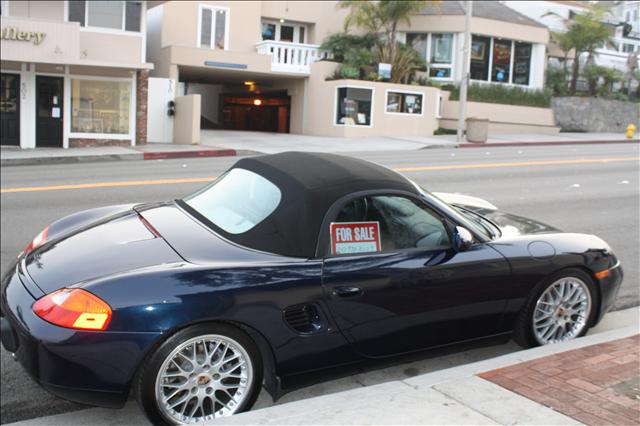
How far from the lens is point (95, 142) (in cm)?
2153

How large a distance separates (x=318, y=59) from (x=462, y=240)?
82.5 ft

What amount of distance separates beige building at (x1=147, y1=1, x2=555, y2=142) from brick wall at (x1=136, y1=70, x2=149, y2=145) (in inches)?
81.6

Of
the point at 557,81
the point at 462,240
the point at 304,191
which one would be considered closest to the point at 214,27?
the point at 557,81

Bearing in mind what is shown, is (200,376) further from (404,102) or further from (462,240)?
(404,102)

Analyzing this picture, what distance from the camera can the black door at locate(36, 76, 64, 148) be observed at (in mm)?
20797

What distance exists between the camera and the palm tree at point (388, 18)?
2734cm

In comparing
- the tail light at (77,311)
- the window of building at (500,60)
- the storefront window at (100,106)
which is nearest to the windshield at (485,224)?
the tail light at (77,311)

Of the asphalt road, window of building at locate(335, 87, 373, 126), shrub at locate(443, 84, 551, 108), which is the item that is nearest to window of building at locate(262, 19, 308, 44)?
window of building at locate(335, 87, 373, 126)

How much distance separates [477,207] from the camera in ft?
19.3

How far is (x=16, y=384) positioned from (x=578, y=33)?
1303 inches

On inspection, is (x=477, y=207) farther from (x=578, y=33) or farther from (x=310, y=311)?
(x=578, y=33)

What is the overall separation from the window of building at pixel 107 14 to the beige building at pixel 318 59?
0.75m

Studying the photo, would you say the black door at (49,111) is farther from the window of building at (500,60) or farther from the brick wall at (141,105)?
the window of building at (500,60)

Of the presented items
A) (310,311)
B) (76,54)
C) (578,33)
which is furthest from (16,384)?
(578,33)
